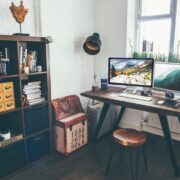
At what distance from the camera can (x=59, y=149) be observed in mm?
2730

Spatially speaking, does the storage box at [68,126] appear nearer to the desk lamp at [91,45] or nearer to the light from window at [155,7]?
the desk lamp at [91,45]

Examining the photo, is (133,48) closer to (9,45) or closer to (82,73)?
(82,73)

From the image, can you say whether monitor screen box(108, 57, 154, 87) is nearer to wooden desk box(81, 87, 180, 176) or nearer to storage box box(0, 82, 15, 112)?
wooden desk box(81, 87, 180, 176)

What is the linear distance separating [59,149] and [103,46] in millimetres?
1733

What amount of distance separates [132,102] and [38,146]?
1.22 meters

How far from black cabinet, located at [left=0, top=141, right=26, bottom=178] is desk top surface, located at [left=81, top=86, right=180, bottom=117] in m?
1.03

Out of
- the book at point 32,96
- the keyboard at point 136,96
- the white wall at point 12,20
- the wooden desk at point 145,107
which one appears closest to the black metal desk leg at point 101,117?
the wooden desk at point 145,107

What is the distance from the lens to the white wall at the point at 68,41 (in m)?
2.78

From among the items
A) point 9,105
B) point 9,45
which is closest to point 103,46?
point 9,45

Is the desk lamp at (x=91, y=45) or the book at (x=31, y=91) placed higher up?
the desk lamp at (x=91, y=45)

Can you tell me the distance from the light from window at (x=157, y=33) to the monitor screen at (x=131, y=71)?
2.17ft

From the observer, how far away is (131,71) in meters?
2.76

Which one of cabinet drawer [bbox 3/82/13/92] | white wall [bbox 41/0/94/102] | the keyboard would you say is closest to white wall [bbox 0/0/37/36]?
white wall [bbox 41/0/94/102]

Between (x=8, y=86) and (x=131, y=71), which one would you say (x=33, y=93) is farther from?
(x=131, y=71)
